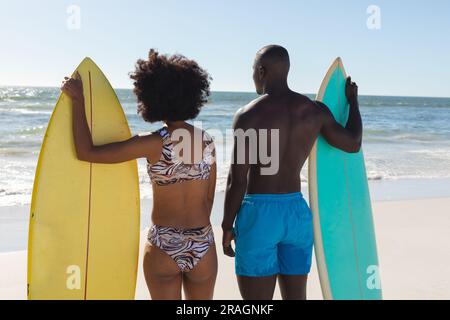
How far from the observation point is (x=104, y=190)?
2832mm

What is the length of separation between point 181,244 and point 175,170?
0.31 m

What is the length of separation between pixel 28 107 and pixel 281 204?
2121cm

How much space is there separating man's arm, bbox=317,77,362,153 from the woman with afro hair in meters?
0.65

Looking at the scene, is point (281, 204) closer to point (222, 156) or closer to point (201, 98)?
point (201, 98)

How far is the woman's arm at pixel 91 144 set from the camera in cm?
226

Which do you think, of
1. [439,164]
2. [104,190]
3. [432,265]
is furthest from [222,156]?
[104,190]

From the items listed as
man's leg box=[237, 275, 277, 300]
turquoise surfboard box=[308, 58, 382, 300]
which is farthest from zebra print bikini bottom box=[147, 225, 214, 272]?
turquoise surfboard box=[308, 58, 382, 300]

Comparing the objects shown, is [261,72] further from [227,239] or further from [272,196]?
[227,239]

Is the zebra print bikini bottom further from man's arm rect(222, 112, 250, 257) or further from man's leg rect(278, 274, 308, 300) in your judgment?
man's leg rect(278, 274, 308, 300)

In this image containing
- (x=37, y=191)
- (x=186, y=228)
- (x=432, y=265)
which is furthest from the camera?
(x=432, y=265)

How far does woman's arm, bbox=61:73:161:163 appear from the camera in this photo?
2256 millimetres

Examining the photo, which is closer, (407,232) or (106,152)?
(106,152)

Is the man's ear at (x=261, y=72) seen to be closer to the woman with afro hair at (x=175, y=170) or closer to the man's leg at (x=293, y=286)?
the woman with afro hair at (x=175, y=170)

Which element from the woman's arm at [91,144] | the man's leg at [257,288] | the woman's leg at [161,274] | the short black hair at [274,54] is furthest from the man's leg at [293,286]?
the short black hair at [274,54]
